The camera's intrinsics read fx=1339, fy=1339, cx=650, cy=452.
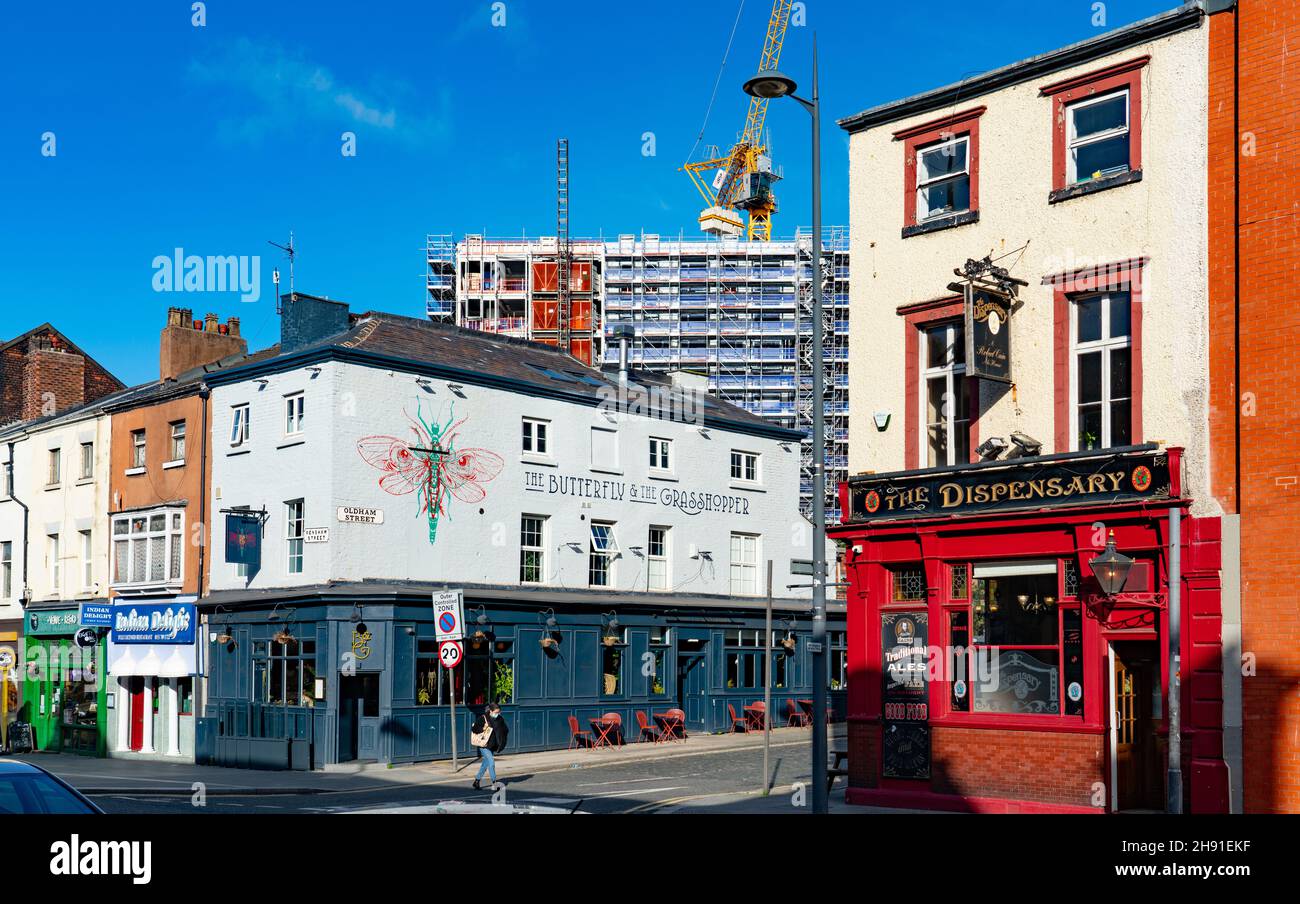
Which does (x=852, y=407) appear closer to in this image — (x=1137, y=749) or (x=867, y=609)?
(x=867, y=609)

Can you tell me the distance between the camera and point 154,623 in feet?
119

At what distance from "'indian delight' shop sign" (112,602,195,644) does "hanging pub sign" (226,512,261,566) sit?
3.28 m

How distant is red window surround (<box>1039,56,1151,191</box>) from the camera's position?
18.2 m

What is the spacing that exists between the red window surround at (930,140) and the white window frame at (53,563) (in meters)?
30.1

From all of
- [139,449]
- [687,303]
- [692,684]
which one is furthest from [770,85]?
[687,303]

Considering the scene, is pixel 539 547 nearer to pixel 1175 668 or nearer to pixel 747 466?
pixel 747 466

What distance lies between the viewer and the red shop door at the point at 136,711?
122 ft

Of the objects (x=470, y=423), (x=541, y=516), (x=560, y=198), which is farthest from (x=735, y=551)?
(x=560, y=198)

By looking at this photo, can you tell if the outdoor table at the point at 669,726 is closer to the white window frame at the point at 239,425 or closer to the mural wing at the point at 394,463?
the mural wing at the point at 394,463

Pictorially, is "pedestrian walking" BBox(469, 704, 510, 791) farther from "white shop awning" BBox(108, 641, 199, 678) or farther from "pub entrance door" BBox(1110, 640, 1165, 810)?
"white shop awning" BBox(108, 641, 199, 678)

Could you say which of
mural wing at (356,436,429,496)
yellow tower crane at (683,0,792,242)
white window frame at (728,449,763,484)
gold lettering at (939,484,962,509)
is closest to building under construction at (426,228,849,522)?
yellow tower crane at (683,0,792,242)

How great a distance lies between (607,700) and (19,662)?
66.4 ft

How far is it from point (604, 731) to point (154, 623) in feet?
41.2
